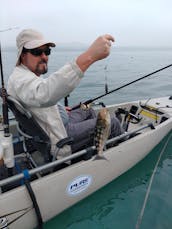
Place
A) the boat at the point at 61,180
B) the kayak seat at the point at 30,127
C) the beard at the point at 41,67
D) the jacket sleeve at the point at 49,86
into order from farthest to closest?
1. the beard at the point at 41,67
2. the kayak seat at the point at 30,127
3. the boat at the point at 61,180
4. the jacket sleeve at the point at 49,86

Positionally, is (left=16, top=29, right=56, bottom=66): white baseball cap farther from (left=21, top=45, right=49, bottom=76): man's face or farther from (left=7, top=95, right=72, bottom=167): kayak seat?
(left=7, top=95, right=72, bottom=167): kayak seat

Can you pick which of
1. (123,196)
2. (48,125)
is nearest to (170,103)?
(123,196)

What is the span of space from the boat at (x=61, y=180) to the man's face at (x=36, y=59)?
42.6 inches

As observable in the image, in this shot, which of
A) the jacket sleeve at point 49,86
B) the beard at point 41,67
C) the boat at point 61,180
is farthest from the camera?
the beard at point 41,67

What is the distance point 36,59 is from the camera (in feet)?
9.46

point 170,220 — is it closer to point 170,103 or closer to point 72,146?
point 72,146

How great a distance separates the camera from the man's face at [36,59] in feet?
9.35

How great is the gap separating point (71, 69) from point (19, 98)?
83 centimetres

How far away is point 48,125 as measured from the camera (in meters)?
2.96

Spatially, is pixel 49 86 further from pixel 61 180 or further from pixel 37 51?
pixel 61 180

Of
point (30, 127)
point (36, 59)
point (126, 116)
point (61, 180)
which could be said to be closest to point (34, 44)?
point (36, 59)

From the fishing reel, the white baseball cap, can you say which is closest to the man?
the white baseball cap

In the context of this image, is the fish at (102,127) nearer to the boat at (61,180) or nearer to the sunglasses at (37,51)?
the boat at (61,180)

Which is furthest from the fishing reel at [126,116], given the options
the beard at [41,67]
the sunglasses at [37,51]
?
the sunglasses at [37,51]
